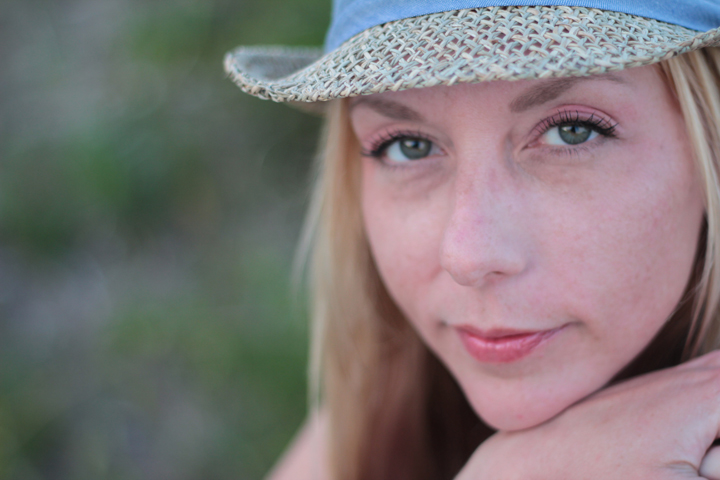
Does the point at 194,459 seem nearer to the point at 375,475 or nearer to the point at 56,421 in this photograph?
the point at 56,421

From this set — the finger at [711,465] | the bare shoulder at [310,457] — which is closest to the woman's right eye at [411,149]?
the finger at [711,465]

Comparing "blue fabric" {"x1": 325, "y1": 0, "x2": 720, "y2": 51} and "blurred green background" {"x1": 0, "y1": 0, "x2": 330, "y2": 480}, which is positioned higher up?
"blue fabric" {"x1": 325, "y1": 0, "x2": 720, "y2": 51}

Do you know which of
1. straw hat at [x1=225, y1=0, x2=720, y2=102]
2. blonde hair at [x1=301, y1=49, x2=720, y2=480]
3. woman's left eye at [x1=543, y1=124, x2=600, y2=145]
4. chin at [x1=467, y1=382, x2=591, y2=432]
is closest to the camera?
straw hat at [x1=225, y1=0, x2=720, y2=102]

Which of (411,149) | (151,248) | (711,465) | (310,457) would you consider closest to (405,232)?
(411,149)

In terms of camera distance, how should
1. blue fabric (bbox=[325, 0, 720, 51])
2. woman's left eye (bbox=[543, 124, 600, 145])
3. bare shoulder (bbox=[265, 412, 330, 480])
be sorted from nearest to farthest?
blue fabric (bbox=[325, 0, 720, 51])
woman's left eye (bbox=[543, 124, 600, 145])
bare shoulder (bbox=[265, 412, 330, 480])

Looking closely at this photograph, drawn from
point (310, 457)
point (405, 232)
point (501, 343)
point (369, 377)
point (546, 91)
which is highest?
point (546, 91)

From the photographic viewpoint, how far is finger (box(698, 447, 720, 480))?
99 cm

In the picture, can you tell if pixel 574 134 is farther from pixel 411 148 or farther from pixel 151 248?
pixel 151 248

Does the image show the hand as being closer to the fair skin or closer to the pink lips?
the fair skin

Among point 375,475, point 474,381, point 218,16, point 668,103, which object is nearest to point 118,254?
point 218,16

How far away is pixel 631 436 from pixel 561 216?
17.6 inches

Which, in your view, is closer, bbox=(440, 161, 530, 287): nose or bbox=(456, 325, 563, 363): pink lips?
bbox=(440, 161, 530, 287): nose

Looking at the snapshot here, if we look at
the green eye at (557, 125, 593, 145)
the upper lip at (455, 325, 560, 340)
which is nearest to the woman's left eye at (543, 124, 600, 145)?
the green eye at (557, 125, 593, 145)

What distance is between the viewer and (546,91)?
99 centimetres
